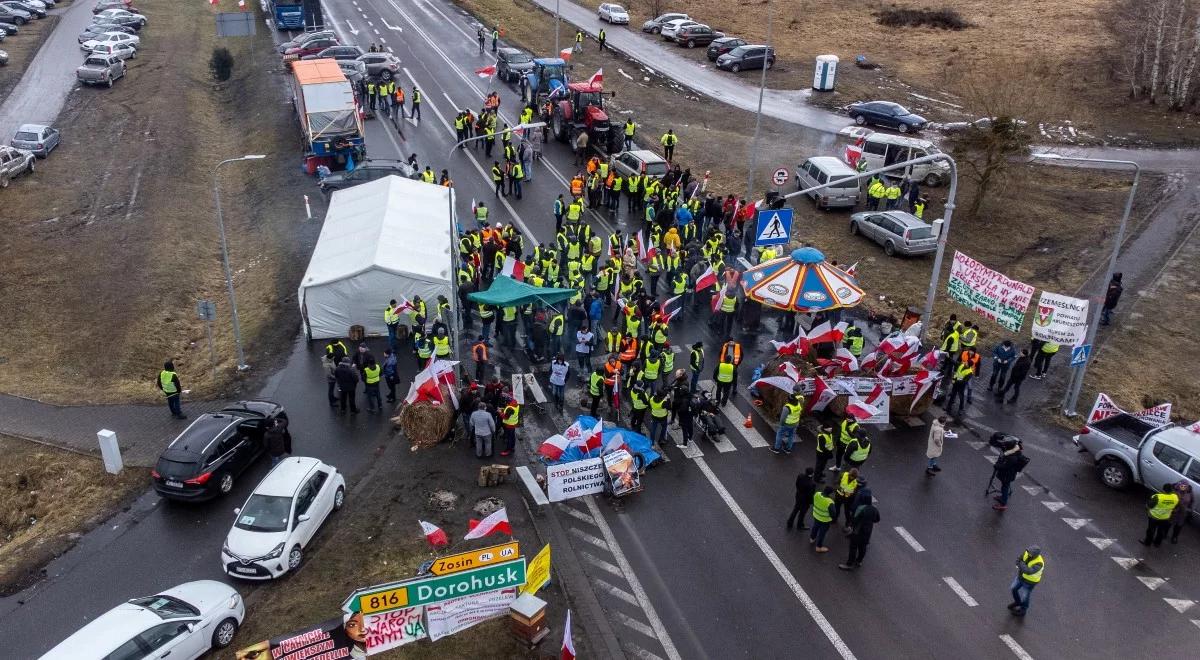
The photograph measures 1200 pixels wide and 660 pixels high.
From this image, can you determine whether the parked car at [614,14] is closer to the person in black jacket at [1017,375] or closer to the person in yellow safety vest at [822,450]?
the person in black jacket at [1017,375]

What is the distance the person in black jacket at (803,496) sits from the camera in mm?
17688

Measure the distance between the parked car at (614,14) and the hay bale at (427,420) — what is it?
5159cm

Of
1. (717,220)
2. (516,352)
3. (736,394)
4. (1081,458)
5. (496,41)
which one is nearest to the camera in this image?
(1081,458)

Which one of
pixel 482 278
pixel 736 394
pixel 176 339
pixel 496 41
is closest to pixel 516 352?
pixel 482 278

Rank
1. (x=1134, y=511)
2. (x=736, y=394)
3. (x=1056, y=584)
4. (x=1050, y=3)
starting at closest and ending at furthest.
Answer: (x=1056, y=584) → (x=1134, y=511) → (x=736, y=394) → (x=1050, y=3)

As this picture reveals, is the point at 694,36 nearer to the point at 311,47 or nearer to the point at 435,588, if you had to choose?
the point at 311,47

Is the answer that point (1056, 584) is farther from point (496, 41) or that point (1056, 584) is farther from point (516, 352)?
point (496, 41)

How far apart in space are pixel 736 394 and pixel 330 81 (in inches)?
956

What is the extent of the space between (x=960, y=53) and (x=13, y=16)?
2636 inches

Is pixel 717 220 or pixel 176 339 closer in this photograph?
pixel 176 339

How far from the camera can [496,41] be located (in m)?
58.4

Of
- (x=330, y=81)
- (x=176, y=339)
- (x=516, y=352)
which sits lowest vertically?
(x=176, y=339)

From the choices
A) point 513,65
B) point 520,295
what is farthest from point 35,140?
point 520,295

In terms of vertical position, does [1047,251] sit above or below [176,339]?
above
